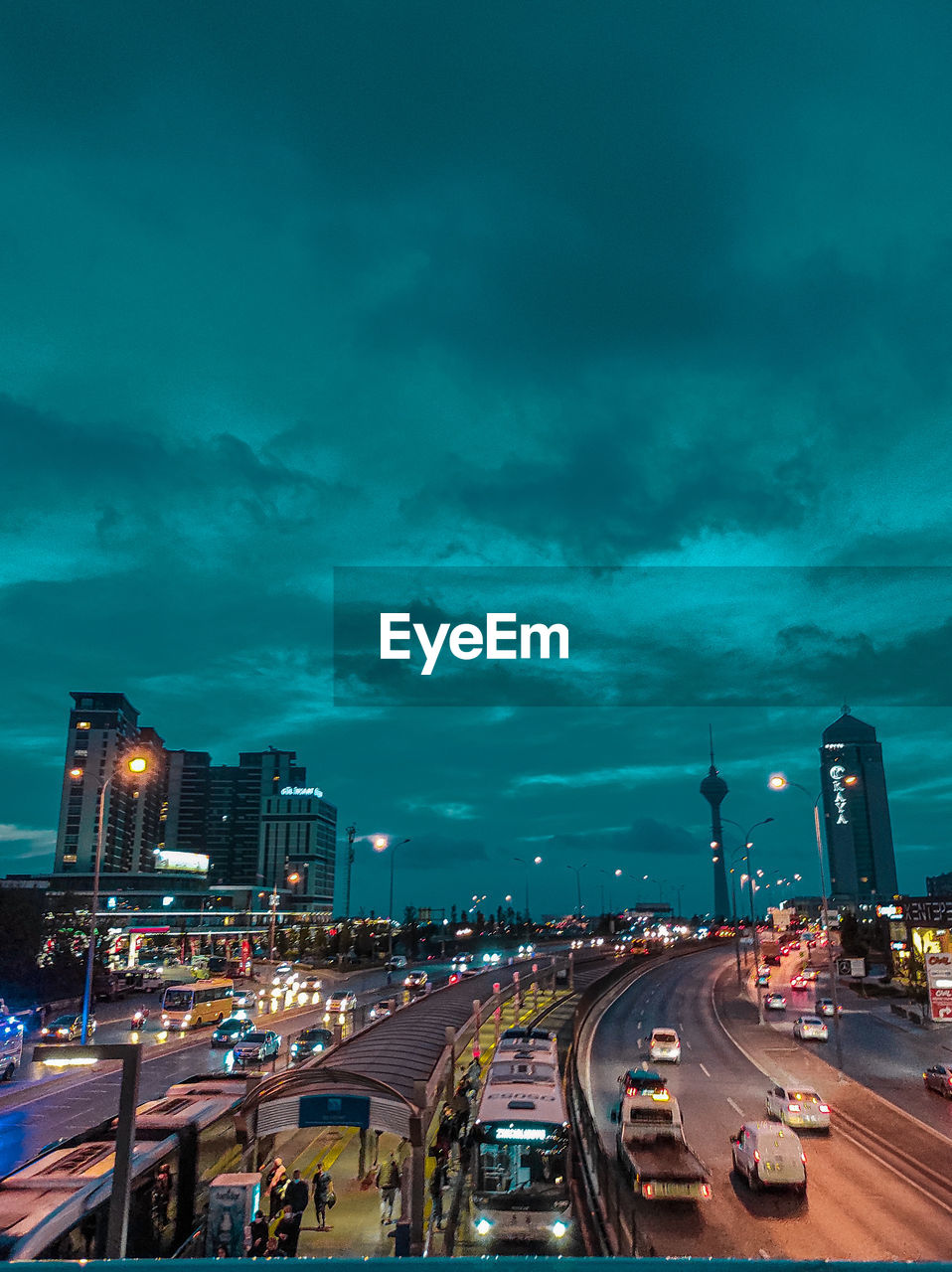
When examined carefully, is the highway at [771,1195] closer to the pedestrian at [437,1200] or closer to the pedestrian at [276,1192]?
the pedestrian at [437,1200]

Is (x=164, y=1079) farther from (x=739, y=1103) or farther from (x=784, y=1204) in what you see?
(x=784, y=1204)

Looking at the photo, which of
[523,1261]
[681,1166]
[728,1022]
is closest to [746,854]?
[728,1022]

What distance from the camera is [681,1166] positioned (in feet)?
64.3

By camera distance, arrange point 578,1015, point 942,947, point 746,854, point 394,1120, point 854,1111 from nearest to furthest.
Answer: point 394,1120, point 854,1111, point 578,1015, point 942,947, point 746,854

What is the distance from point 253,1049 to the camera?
3769 cm

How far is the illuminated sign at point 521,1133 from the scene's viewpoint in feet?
59.3

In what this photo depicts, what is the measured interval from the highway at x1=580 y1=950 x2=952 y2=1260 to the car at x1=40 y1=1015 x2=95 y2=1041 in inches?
956

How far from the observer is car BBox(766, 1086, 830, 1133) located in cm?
2595

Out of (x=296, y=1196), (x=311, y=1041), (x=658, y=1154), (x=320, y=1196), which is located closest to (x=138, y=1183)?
(x=296, y=1196)

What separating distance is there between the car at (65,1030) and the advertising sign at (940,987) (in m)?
41.7

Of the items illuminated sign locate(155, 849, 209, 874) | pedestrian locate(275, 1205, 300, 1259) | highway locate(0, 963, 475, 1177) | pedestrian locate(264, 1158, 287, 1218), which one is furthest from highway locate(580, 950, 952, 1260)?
illuminated sign locate(155, 849, 209, 874)

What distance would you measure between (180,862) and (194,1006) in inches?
5276

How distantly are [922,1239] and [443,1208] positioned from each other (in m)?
9.82

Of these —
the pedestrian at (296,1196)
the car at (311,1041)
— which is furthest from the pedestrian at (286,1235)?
the car at (311,1041)
